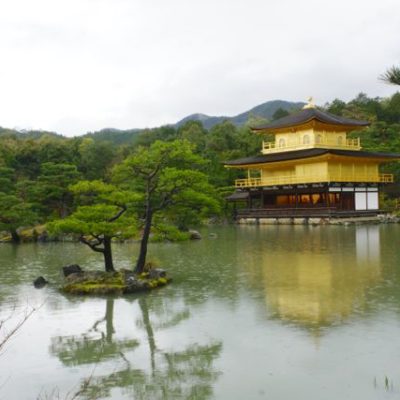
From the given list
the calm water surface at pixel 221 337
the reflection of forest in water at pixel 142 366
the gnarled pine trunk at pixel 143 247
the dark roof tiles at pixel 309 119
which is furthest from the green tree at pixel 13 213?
the dark roof tiles at pixel 309 119

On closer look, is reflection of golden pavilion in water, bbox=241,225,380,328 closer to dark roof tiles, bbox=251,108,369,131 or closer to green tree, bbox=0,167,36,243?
green tree, bbox=0,167,36,243

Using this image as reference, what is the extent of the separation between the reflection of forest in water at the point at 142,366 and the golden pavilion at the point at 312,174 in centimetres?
2802

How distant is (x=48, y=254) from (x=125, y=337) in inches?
524

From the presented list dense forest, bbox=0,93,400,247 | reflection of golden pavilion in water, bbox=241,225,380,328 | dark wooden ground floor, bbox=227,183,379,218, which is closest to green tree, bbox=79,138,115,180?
dense forest, bbox=0,93,400,247

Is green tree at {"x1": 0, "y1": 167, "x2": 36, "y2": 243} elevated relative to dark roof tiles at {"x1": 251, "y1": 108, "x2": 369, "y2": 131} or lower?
lower

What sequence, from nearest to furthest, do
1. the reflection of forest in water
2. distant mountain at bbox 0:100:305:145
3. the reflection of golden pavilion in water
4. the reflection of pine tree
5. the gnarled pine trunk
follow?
the reflection of forest in water < the reflection of pine tree < the reflection of golden pavilion in water < the gnarled pine trunk < distant mountain at bbox 0:100:305:145

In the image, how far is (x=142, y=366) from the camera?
707 centimetres

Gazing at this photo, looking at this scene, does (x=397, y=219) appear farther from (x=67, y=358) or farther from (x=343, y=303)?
(x=67, y=358)

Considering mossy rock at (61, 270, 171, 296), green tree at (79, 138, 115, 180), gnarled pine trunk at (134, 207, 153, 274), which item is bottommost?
mossy rock at (61, 270, 171, 296)

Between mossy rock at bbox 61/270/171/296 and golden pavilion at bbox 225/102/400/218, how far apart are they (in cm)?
2388

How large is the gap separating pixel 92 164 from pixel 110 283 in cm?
3699

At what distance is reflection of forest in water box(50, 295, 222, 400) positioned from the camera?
627 cm

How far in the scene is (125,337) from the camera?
341 inches

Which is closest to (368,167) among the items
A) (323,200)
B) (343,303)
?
(323,200)
